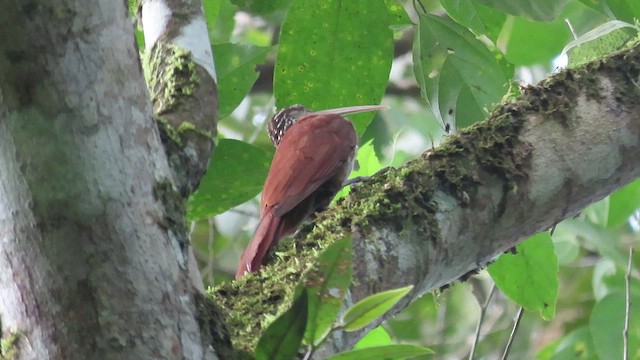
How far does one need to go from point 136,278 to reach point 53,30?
0.30m

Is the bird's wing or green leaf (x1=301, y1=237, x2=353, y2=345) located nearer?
green leaf (x1=301, y1=237, x2=353, y2=345)

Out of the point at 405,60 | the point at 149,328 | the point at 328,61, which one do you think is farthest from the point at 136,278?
the point at 405,60

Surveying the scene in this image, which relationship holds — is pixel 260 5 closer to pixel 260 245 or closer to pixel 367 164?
pixel 367 164

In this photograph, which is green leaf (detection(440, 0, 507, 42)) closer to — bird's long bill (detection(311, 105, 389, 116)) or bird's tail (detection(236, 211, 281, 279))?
bird's long bill (detection(311, 105, 389, 116))

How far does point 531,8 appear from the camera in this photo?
1.68 meters

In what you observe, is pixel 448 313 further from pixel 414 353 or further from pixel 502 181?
pixel 414 353

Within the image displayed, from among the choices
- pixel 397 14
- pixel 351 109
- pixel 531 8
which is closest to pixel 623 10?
pixel 531 8

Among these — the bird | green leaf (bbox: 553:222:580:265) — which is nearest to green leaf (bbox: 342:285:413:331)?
the bird

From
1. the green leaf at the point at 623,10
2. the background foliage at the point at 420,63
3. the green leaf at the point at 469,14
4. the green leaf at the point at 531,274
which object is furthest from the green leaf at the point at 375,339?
the green leaf at the point at 623,10

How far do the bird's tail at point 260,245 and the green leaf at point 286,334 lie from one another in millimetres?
551

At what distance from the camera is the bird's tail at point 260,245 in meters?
1.69

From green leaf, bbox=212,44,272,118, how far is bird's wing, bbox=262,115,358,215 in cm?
17

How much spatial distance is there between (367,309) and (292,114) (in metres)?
1.45

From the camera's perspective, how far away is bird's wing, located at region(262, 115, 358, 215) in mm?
1981
